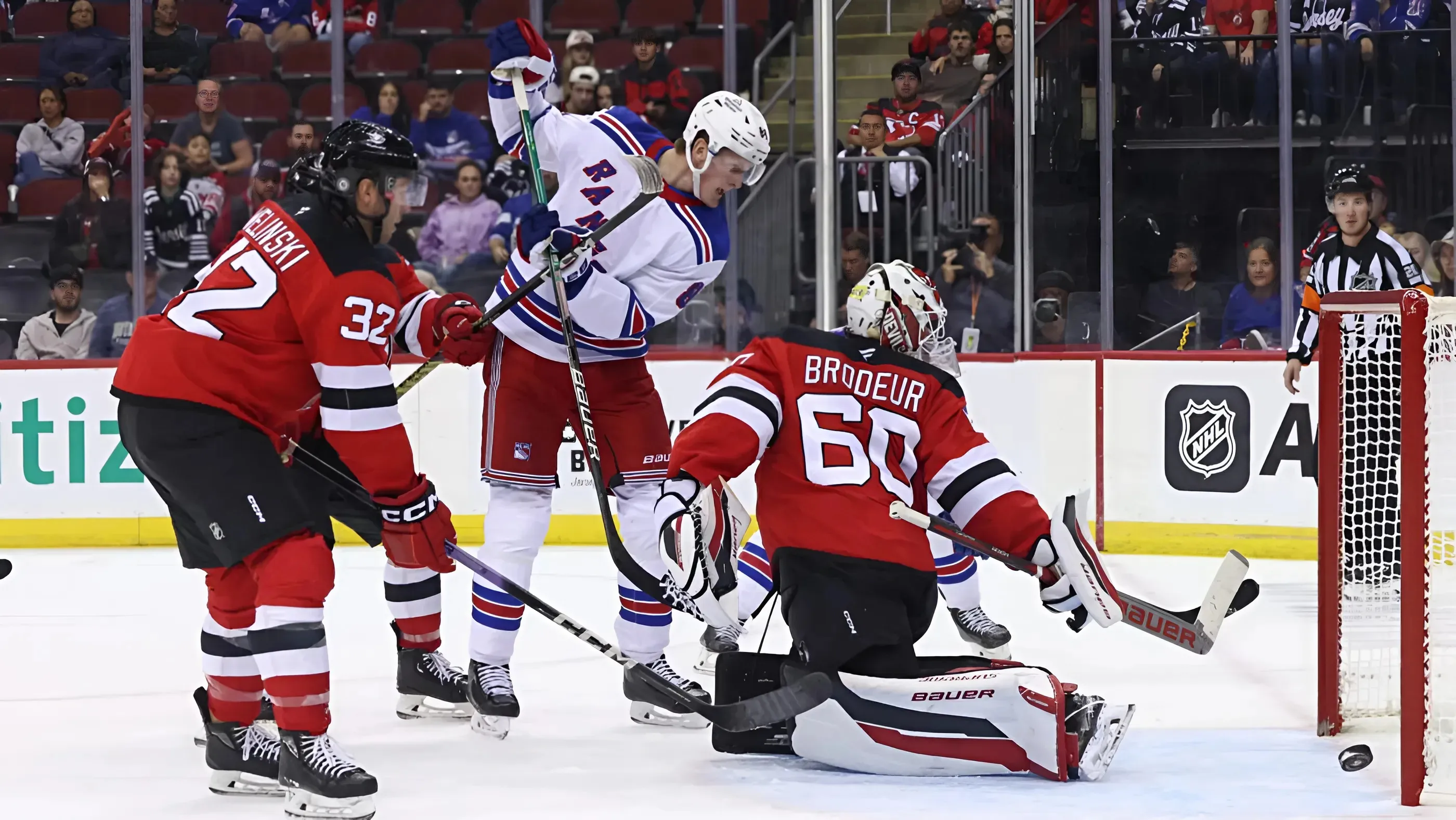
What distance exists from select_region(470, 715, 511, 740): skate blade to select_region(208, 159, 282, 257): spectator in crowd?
4.19 m

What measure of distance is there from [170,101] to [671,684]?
4.70 meters

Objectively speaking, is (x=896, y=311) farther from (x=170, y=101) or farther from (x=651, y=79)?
(x=170, y=101)

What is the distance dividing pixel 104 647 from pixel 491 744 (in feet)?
5.03

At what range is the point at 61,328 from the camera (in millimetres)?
6625

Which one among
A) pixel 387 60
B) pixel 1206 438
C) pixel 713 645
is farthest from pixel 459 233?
pixel 713 645

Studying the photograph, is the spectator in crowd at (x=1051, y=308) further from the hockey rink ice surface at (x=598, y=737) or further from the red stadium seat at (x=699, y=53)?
the red stadium seat at (x=699, y=53)

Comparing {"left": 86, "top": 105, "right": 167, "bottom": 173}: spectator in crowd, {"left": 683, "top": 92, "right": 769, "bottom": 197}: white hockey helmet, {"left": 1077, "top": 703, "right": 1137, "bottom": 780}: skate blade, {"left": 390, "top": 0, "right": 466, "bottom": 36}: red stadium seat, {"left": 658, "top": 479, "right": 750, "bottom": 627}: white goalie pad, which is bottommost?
{"left": 1077, "top": 703, "right": 1137, "bottom": 780}: skate blade

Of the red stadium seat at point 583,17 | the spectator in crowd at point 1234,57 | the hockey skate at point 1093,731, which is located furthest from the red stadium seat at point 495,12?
the hockey skate at point 1093,731

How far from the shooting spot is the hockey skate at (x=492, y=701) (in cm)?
321

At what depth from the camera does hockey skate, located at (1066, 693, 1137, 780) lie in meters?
2.75

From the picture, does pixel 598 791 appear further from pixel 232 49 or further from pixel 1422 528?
pixel 232 49

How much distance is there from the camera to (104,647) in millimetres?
4207

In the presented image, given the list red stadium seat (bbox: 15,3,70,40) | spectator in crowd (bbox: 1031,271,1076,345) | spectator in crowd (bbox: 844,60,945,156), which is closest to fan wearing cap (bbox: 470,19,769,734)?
spectator in crowd (bbox: 1031,271,1076,345)

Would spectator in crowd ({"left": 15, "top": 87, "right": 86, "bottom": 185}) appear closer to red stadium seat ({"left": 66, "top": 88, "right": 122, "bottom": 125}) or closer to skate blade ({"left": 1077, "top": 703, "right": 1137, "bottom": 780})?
red stadium seat ({"left": 66, "top": 88, "right": 122, "bottom": 125})
